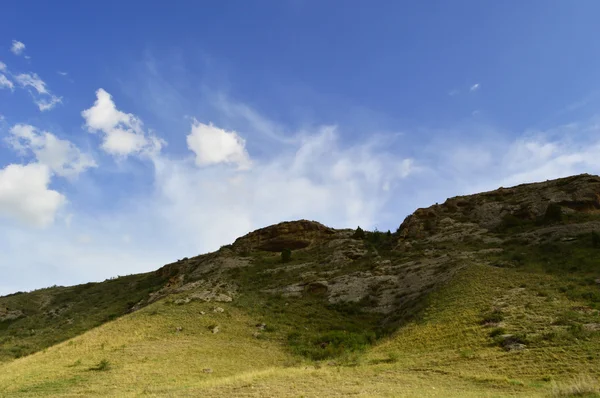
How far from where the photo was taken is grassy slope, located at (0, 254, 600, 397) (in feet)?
49.6

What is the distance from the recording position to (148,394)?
52.9 feet

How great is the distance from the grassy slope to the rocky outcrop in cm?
2668

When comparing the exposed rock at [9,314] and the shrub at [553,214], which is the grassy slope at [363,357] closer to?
the shrub at [553,214]

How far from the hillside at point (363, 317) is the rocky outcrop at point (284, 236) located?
31 centimetres

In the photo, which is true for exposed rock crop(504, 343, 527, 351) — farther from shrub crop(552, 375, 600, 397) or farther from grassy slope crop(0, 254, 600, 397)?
shrub crop(552, 375, 600, 397)

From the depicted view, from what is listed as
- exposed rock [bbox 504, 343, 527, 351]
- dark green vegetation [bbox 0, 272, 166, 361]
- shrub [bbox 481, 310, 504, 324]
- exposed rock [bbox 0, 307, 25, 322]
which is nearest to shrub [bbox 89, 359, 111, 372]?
dark green vegetation [bbox 0, 272, 166, 361]

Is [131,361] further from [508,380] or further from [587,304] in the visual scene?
[587,304]

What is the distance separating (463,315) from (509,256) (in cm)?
1470

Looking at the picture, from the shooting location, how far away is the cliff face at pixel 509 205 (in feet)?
151

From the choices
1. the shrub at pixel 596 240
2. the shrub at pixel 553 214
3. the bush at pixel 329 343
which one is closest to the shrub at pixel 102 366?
the bush at pixel 329 343

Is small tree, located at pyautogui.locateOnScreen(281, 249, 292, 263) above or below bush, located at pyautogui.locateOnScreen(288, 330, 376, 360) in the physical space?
above

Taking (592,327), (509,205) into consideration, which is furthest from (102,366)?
(509,205)

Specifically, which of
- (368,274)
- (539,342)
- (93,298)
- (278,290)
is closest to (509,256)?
(368,274)

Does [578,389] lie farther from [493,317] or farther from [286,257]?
[286,257]
